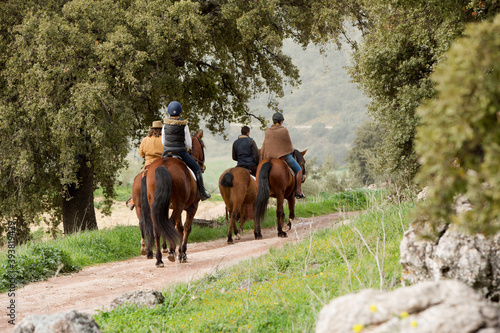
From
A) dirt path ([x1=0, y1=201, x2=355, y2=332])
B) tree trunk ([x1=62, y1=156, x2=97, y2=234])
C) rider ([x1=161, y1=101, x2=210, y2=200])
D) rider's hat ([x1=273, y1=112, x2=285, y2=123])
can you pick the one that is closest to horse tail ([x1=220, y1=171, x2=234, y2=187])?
dirt path ([x1=0, y1=201, x2=355, y2=332])

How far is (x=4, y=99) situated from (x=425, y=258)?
14318mm

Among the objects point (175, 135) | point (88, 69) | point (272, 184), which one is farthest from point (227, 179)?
point (88, 69)

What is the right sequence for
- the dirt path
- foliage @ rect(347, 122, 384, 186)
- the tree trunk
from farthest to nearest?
foliage @ rect(347, 122, 384, 186) < the tree trunk < the dirt path

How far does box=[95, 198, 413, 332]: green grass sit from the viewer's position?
5.66m

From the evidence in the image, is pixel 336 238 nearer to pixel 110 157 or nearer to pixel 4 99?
pixel 110 157

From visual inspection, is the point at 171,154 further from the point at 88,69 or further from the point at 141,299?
Answer: the point at 88,69

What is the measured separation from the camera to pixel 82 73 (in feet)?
48.3

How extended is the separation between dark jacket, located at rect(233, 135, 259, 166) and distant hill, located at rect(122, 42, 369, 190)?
3712 inches

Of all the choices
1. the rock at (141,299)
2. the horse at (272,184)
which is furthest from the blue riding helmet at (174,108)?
the rock at (141,299)

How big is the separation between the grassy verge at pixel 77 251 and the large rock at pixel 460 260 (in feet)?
11.4

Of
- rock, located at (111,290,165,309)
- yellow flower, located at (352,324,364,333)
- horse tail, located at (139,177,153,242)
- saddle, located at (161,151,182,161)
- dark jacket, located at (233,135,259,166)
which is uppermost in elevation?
dark jacket, located at (233,135,259,166)

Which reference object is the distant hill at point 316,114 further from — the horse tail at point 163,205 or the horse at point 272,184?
the horse tail at point 163,205

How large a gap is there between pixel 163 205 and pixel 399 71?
801 cm

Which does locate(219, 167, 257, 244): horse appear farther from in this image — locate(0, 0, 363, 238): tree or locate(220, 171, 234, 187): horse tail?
locate(0, 0, 363, 238): tree
